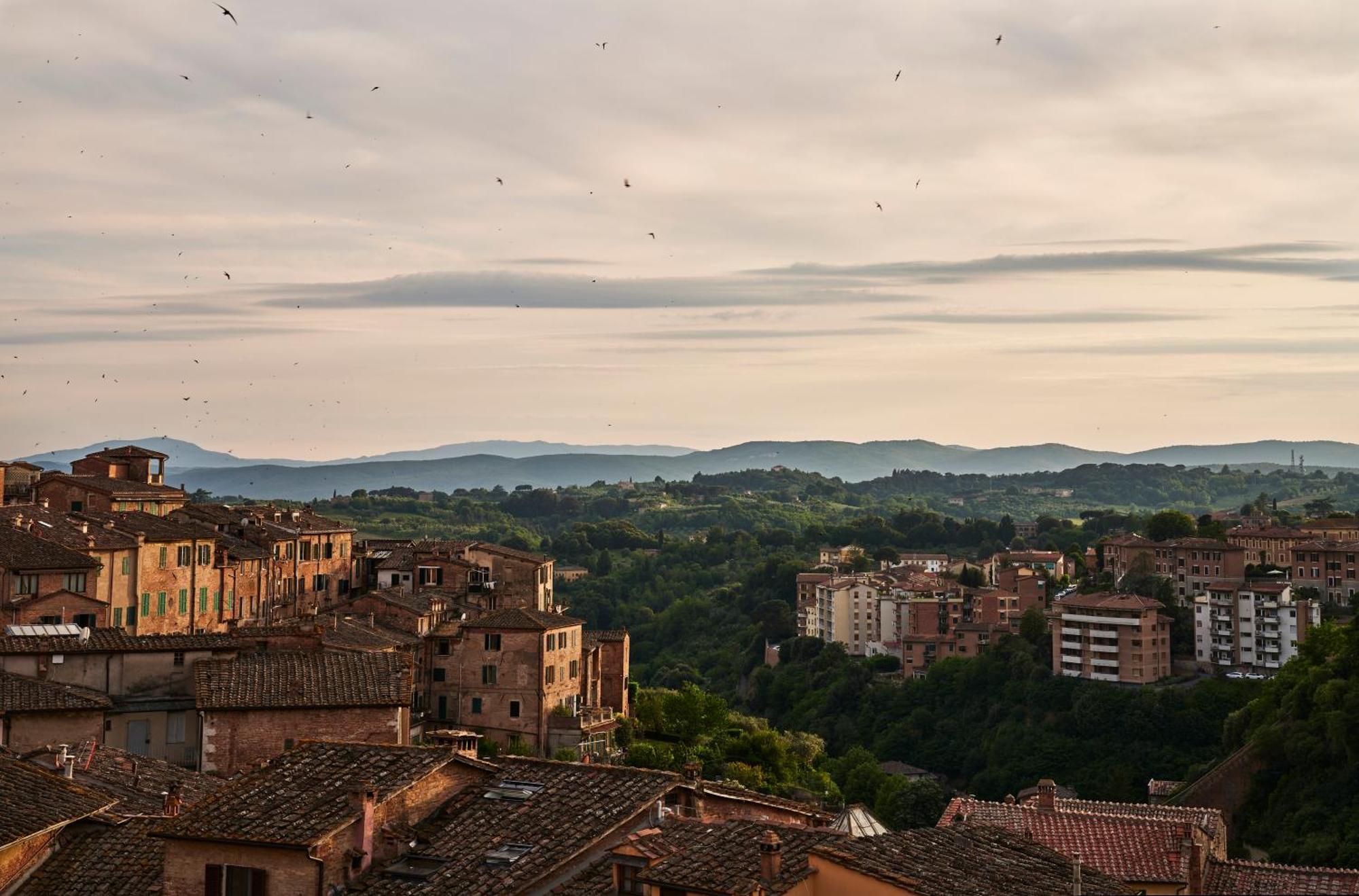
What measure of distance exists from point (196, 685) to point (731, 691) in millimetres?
94851

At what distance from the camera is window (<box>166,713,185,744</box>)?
28.3 metres

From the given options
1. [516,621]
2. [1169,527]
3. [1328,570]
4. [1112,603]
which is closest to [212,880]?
[516,621]

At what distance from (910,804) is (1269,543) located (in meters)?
61.1

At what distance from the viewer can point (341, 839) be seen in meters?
15.9

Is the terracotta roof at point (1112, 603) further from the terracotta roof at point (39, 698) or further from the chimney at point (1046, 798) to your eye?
the terracotta roof at point (39, 698)

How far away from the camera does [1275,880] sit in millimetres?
19578

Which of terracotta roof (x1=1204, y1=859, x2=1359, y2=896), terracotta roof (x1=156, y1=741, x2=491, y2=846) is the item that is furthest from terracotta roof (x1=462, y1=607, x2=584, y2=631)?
terracotta roof (x1=156, y1=741, x2=491, y2=846)

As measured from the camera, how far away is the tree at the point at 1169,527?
414ft

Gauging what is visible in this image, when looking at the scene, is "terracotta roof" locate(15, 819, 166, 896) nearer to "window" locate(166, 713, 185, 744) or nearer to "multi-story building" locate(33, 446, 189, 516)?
"window" locate(166, 713, 185, 744)

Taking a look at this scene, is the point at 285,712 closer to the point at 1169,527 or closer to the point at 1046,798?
the point at 1046,798

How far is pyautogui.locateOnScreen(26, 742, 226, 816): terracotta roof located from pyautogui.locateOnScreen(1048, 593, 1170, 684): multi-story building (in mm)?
86772

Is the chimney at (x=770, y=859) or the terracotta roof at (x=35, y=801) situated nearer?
the chimney at (x=770, y=859)

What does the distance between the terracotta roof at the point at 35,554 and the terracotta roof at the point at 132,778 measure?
16071mm

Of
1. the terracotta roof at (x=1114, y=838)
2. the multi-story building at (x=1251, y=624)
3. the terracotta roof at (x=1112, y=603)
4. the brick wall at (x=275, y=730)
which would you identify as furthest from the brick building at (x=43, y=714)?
the multi-story building at (x=1251, y=624)
